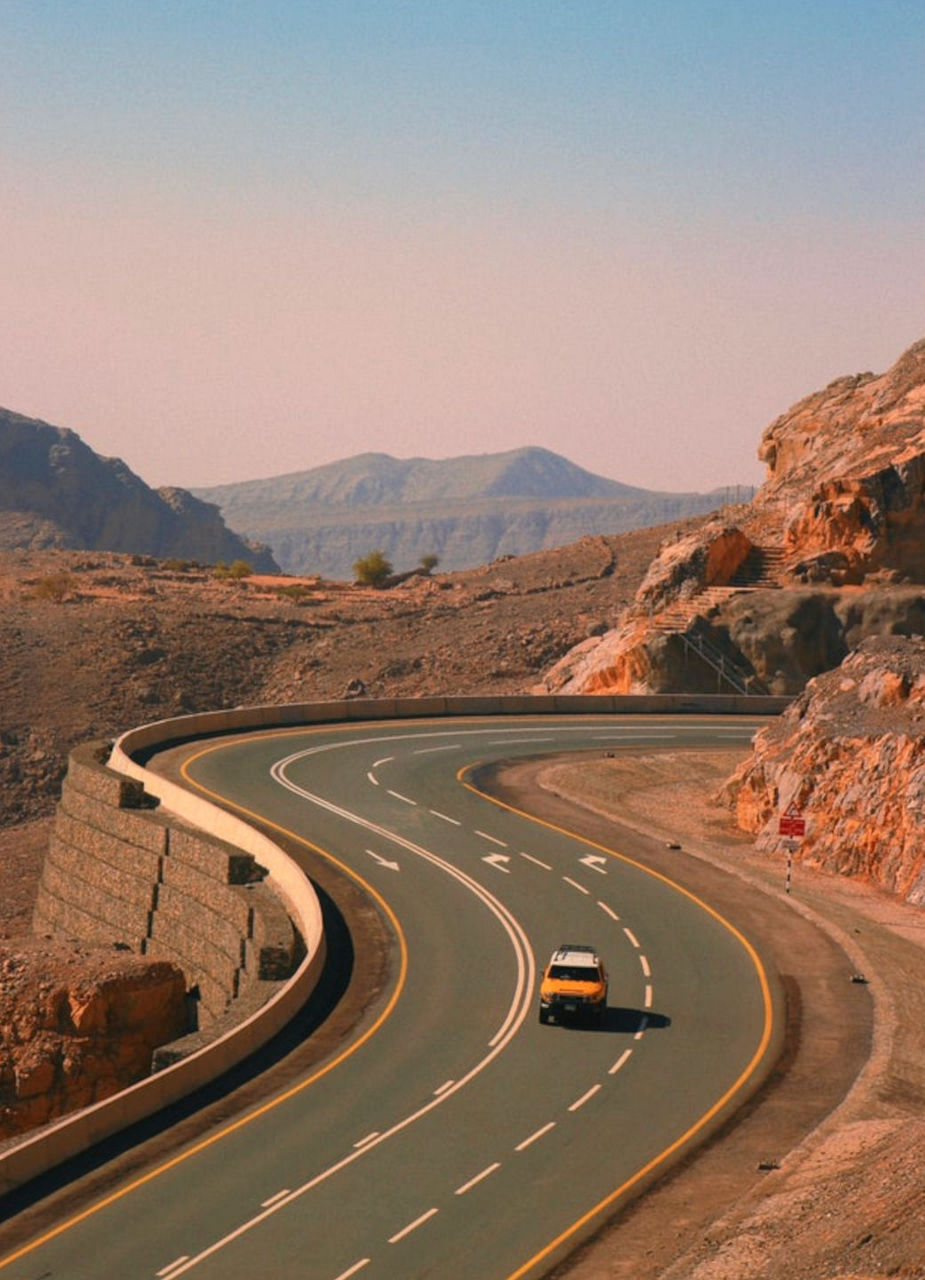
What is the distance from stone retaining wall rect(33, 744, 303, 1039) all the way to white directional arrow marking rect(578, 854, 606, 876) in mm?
8606

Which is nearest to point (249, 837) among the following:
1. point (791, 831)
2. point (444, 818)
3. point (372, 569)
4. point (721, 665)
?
point (444, 818)

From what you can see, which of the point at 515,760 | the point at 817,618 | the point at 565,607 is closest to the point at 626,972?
the point at 515,760

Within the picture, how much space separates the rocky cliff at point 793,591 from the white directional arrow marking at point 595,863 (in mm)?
27601

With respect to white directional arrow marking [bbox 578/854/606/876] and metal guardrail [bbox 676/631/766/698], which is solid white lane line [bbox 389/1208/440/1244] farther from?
metal guardrail [bbox 676/631/766/698]

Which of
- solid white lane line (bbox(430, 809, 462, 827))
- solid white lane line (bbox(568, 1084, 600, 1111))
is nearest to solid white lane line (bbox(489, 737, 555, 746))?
solid white lane line (bbox(430, 809, 462, 827))

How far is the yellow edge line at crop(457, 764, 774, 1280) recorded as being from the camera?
2095cm

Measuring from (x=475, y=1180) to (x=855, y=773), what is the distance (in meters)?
25.1

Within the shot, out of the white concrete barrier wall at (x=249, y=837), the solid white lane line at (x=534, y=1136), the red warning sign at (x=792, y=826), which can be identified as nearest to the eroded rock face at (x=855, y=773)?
the red warning sign at (x=792, y=826)

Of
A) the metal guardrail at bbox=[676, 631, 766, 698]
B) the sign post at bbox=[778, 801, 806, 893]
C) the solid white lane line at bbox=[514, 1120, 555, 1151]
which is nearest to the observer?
the solid white lane line at bbox=[514, 1120, 555, 1151]

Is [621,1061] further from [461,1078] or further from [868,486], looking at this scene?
[868,486]

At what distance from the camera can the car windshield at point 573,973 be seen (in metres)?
30.5

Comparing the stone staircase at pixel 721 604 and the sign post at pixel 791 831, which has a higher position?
the stone staircase at pixel 721 604

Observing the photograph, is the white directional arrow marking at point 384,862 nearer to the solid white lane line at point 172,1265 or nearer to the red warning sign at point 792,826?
the red warning sign at point 792,826

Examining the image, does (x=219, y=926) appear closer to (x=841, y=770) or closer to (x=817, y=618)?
(x=841, y=770)
